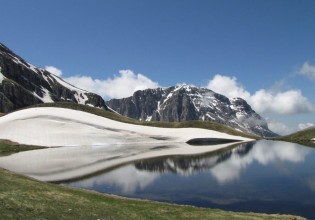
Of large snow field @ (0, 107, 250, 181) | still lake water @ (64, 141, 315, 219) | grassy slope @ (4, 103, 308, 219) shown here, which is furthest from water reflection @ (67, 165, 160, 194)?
large snow field @ (0, 107, 250, 181)

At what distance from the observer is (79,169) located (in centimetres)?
6662

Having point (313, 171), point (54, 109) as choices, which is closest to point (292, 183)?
point (313, 171)

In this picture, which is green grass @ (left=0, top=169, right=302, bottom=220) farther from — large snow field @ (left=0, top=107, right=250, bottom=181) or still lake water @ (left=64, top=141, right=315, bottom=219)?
large snow field @ (left=0, top=107, right=250, bottom=181)

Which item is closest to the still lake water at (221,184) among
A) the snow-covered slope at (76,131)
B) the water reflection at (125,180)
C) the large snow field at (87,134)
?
the water reflection at (125,180)

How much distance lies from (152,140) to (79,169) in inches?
2954

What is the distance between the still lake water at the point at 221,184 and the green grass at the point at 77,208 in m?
6.88

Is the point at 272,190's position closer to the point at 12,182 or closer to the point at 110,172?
the point at 110,172

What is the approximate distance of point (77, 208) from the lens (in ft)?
103

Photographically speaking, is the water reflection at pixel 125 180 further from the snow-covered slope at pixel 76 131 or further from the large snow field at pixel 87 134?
the snow-covered slope at pixel 76 131

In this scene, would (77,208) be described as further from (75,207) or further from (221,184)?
(221,184)

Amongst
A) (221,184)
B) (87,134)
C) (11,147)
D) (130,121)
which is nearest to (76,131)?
(87,134)

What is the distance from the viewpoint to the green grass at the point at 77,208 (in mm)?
28433

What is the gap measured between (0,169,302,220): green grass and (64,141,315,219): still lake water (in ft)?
22.6

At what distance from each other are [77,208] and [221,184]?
2674cm
